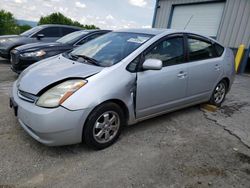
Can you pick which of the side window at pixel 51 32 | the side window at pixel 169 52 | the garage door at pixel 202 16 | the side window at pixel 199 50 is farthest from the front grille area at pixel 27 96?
the garage door at pixel 202 16

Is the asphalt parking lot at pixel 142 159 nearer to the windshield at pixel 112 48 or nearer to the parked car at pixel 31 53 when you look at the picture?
the windshield at pixel 112 48

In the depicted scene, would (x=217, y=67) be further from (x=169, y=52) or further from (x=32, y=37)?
(x=32, y=37)

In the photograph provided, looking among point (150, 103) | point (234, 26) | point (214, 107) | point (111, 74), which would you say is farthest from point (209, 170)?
point (234, 26)

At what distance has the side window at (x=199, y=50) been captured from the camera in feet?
11.9

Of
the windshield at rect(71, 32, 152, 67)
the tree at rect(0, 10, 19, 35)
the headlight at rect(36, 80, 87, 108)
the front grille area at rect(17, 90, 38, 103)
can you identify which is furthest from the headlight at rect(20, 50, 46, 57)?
the tree at rect(0, 10, 19, 35)

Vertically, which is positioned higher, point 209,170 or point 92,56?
point 92,56

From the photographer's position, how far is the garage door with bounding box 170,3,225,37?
9.52 meters

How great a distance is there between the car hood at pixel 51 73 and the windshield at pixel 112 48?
0.82 feet

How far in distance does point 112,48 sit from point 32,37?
5.53 metres

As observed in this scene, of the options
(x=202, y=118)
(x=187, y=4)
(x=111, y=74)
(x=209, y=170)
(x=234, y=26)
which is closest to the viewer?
(x=209, y=170)

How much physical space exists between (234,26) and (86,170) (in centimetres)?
866

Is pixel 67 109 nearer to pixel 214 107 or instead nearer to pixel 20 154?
pixel 20 154

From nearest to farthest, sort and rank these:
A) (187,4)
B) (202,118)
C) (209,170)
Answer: (209,170) < (202,118) < (187,4)

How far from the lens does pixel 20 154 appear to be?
8.27ft
